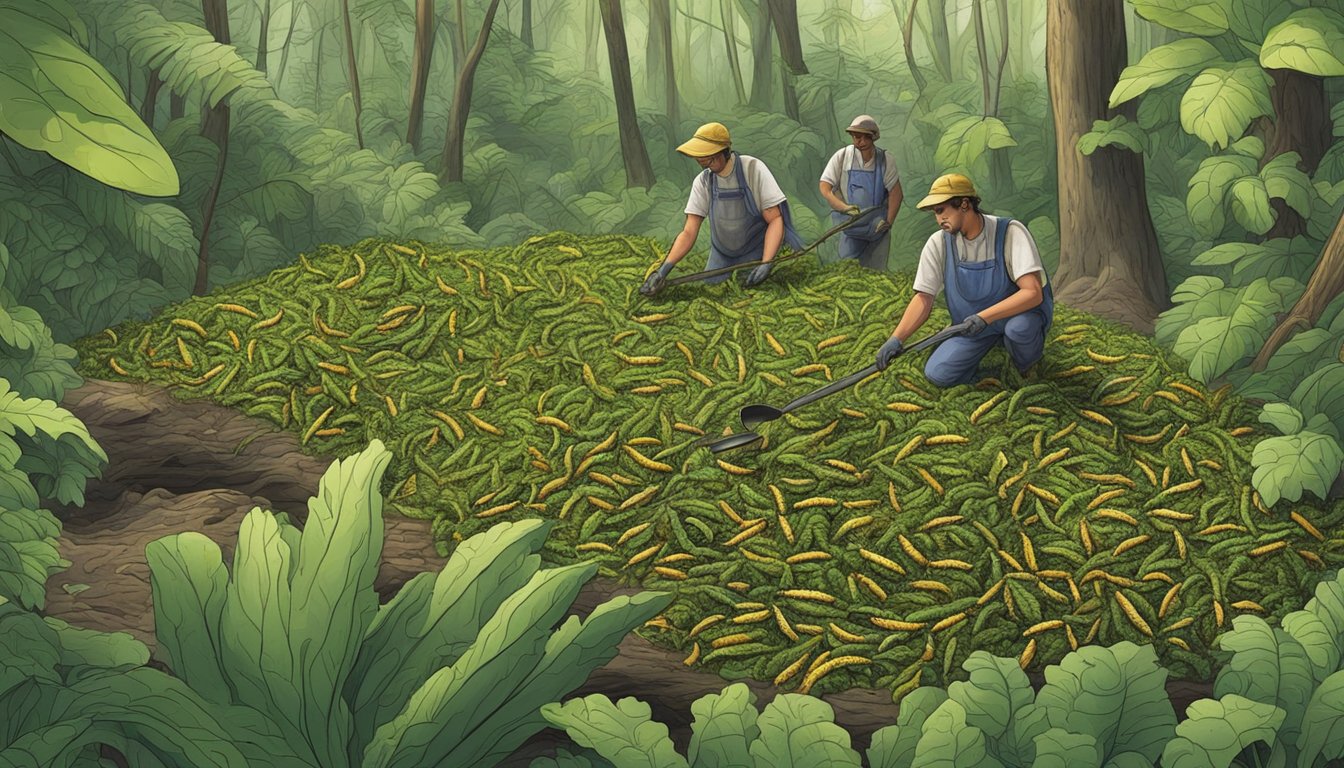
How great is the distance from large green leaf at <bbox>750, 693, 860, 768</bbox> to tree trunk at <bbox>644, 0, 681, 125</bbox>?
4.60 metres

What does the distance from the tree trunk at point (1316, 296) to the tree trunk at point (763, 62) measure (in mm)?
3614

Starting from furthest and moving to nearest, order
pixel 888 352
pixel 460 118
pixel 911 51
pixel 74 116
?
pixel 911 51 → pixel 460 118 → pixel 888 352 → pixel 74 116

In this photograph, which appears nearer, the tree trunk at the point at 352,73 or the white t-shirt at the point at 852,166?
the white t-shirt at the point at 852,166

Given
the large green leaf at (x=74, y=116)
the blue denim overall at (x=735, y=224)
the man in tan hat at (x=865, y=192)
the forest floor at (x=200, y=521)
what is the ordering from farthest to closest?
the man in tan hat at (x=865, y=192) → the blue denim overall at (x=735, y=224) → the forest floor at (x=200, y=521) → the large green leaf at (x=74, y=116)

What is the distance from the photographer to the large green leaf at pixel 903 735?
286cm

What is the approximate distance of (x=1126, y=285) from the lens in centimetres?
464

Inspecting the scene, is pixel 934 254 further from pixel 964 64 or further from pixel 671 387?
pixel 964 64

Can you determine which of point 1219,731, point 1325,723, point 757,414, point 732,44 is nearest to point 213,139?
point 757,414

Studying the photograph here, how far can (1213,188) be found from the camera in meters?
4.08

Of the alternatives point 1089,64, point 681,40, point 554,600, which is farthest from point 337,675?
point 681,40

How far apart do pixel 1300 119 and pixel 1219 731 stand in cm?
240

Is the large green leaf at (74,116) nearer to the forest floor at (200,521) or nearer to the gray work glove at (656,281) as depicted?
the forest floor at (200,521)

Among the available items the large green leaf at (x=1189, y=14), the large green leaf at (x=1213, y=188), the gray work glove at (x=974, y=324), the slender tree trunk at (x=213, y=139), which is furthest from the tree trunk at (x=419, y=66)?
the large green leaf at (x=1213, y=188)

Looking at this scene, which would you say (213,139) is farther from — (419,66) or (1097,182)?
(1097,182)
